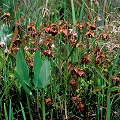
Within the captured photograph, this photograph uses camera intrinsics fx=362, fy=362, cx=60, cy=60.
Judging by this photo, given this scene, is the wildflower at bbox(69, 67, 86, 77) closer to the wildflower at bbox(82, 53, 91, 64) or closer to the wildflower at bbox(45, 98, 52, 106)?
the wildflower at bbox(82, 53, 91, 64)

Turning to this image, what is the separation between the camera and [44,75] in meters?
1.40

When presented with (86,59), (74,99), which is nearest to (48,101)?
(74,99)

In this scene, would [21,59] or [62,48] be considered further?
[62,48]

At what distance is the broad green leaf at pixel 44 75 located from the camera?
1.38 metres

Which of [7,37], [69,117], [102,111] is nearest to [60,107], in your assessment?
[69,117]

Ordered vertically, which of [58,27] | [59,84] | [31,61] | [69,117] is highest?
[58,27]

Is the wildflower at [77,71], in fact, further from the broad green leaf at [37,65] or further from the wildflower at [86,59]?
the broad green leaf at [37,65]

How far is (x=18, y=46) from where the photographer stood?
1.71m

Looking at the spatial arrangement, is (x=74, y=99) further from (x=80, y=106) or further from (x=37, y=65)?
(x=37, y=65)

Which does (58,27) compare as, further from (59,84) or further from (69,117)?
(69,117)

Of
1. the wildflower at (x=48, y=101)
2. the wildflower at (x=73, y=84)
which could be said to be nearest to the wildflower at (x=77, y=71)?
the wildflower at (x=73, y=84)

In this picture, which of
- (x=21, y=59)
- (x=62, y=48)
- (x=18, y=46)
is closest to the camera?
(x=21, y=59)

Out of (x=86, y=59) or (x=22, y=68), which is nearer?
(x=22, y=68)

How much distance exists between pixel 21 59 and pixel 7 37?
346 millimetres
